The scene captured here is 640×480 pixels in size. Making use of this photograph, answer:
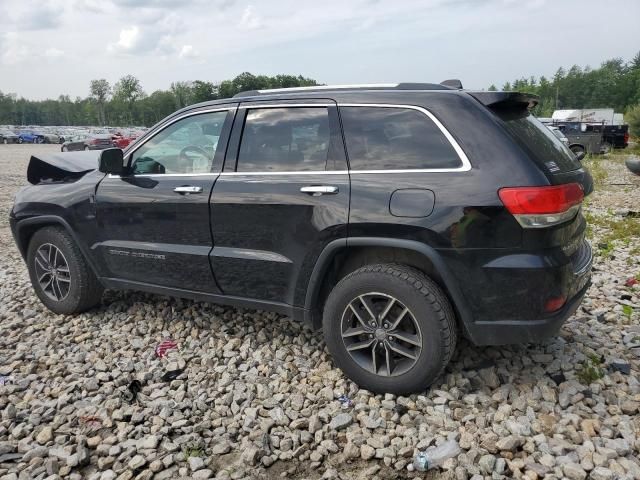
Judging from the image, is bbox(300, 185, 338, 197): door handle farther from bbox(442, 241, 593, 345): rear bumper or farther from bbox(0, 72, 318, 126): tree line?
bbox(0, 72, 318, 126): tree line

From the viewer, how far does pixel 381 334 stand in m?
3.21

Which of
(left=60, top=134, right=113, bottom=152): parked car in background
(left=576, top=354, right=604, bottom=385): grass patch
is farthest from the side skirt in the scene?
(left=60, top=134, right=113, bottom=152): parked car in background

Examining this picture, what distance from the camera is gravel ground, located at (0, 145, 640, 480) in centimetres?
273

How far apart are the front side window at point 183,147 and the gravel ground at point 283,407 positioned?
134 cm

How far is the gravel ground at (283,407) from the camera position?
273cm

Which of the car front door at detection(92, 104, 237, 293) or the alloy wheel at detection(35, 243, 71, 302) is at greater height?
the car front door at detection(92, 104, 237, 293)

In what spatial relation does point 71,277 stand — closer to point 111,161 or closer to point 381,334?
point 111,161

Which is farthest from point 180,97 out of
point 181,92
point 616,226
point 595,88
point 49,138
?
point 616,226

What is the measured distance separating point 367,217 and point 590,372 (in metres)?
1.76

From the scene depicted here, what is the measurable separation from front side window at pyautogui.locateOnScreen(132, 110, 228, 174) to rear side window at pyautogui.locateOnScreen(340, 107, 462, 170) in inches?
42.0

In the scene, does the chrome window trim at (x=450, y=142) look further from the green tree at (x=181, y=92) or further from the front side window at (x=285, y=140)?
the green tree at (x=181, y=92)

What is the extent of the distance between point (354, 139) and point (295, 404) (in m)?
1.69

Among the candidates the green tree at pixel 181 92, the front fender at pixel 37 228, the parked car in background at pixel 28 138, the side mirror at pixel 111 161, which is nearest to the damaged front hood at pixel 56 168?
the front fender at pixel 37 228

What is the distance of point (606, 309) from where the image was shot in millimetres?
Answer: 4414
